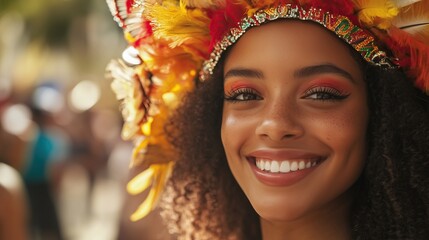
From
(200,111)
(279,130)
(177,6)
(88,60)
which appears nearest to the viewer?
(279,130)

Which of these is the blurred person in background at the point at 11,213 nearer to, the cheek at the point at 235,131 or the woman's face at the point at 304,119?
the cheek at the point at 235,131

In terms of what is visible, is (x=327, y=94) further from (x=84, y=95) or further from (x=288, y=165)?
(x=84, y=95)

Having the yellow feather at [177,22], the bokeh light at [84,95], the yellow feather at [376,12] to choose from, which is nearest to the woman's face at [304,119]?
the yellow feather at [376,12]

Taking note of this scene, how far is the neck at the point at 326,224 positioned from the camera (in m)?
2.73

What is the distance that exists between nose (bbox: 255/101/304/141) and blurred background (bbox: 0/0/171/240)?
7.19ft

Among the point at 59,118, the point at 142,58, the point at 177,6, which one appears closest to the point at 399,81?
the point at 177,6

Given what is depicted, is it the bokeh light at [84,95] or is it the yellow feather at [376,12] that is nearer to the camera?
the yellow feather at [376,12]

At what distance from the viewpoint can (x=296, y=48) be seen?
260 cm

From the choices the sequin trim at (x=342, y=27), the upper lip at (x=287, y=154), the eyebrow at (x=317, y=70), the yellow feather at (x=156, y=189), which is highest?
the sequin trim at (x=342, y=27)

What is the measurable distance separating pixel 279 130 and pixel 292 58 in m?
0.26

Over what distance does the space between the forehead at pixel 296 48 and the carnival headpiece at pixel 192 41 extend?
0.10 ft

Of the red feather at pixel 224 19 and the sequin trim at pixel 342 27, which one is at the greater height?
the sequin trim at pixel 342 27

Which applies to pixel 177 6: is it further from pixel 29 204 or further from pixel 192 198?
pixel 29 204

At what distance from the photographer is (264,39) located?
105 inches
